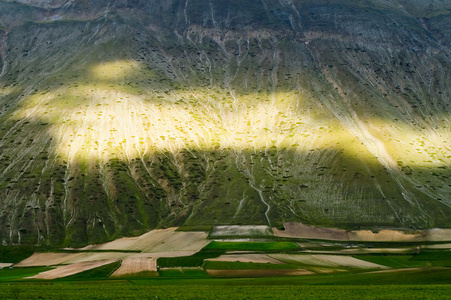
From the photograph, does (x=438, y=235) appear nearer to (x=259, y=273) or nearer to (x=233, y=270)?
(x=259, y=273)

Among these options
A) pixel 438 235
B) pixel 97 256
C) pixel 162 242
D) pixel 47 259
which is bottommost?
pixel 438 235

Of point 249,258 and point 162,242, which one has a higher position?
point 249,258

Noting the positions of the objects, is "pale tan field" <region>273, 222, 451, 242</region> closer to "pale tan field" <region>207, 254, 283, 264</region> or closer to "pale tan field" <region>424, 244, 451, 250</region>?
"pale tan field" <region>424, 244, 451, 250</region>

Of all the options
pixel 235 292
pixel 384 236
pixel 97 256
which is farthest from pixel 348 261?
pixel 97 256

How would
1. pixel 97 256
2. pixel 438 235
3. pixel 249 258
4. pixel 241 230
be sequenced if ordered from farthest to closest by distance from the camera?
pixel 241 230 → pixel 438 235 → pixel 97 256 → pixel 249 258

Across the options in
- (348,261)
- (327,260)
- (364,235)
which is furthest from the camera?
(364,235)

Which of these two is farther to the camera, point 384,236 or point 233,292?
point 384,236

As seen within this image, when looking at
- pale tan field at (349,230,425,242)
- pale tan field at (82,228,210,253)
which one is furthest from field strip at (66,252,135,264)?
pale tan field at (349,230,425,242)
